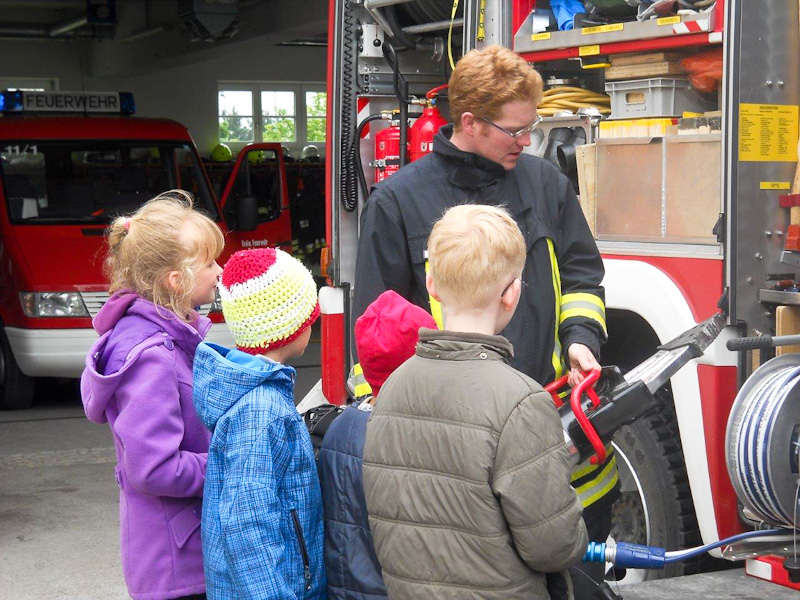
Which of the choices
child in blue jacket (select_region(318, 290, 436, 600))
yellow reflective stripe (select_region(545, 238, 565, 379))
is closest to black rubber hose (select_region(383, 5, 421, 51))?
yellow reflective stripe (select_region(545, 238, 565, 379))

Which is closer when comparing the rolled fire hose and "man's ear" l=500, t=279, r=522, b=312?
"man's ear" l=500, t=279, r=522, b=312

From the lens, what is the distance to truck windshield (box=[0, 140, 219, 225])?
8.48 m

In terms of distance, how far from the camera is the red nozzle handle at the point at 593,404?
2832 mm

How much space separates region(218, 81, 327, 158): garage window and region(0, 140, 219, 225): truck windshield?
82.5 feet

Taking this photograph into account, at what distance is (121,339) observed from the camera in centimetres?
257

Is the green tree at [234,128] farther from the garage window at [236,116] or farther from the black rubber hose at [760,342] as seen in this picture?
the black rubber hose at [760,342]

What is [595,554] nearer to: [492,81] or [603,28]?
[492,81]

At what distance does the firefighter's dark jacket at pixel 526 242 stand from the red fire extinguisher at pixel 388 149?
220cm

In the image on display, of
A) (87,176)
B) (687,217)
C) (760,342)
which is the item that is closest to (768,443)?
(760,342)

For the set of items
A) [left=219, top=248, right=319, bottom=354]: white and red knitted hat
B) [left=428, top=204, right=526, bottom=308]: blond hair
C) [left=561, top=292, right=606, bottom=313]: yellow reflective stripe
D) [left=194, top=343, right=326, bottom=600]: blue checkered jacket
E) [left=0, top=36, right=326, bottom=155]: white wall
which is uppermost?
[left=0, top=36, right=326, bottom=155]: white wall

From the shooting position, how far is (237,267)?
2381 millimetres

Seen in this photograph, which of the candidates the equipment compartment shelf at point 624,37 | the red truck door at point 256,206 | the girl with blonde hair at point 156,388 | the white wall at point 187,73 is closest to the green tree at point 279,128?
the white wall at point 187,73

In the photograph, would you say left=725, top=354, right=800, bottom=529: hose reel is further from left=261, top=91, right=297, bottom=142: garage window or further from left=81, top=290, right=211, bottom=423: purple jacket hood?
left=261, top=91, right=297, bottom=142: garage window

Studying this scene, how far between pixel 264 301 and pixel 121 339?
43cm
